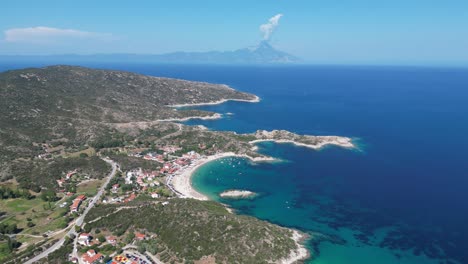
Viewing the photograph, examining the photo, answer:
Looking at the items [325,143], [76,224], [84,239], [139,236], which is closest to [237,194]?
[139,236]

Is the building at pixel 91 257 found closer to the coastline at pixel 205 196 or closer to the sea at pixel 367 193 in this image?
the coastline at pixel 205 196

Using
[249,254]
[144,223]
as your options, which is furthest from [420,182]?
[144,223]

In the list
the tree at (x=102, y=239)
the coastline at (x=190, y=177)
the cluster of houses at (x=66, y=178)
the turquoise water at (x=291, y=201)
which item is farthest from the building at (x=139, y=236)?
the cluster of houses at (x=66, y=178)

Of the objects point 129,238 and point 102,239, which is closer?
point 129,238

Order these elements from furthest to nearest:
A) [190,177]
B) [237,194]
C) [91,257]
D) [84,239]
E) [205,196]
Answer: [190,177] → [237,194] → [205,196] → [84,239] → [91,257]

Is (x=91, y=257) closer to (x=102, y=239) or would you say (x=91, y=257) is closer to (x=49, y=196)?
(x=102, y=239)

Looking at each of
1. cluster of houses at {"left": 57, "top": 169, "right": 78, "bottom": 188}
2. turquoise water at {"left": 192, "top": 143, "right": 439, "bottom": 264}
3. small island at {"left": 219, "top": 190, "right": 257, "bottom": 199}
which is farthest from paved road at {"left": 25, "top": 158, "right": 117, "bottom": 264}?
small island at {"left": 219, "top": 190, "right": 257, "bottom": 199}

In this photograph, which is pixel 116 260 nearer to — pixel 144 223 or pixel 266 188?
pixel 144 223

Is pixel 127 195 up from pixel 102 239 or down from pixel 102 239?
down
